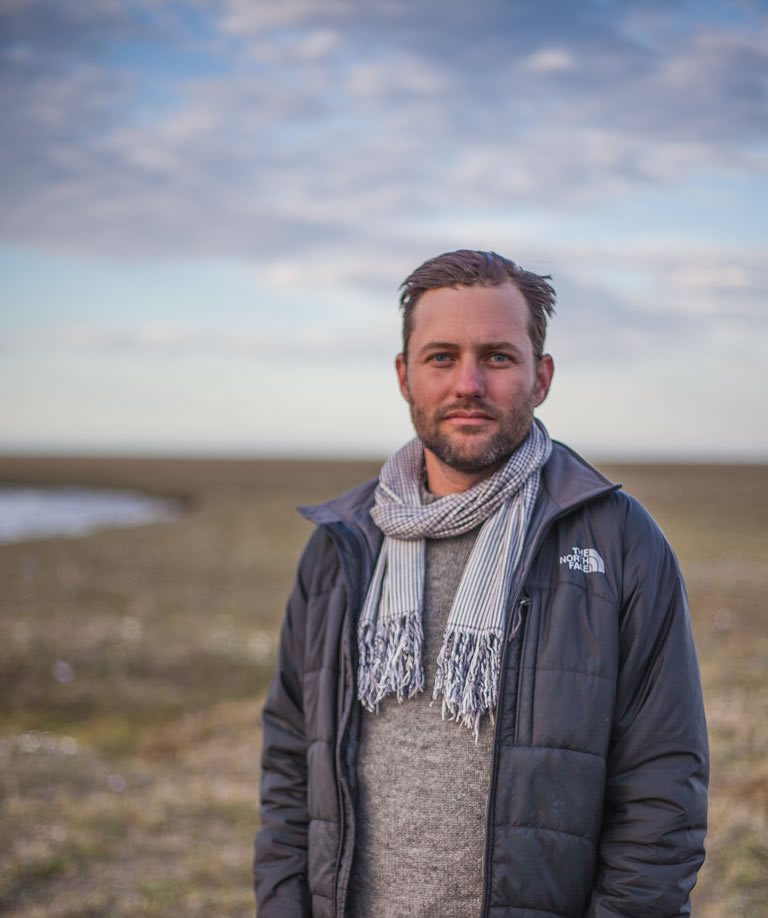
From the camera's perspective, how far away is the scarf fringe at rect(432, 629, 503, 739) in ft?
7.74

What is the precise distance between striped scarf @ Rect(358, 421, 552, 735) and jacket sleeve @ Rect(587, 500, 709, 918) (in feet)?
Result: 1.25

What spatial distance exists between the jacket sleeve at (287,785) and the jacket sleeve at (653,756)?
1024 mm

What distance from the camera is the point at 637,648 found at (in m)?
2.26

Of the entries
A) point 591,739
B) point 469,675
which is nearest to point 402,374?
point 469,675

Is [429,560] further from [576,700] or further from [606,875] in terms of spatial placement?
[606,875]

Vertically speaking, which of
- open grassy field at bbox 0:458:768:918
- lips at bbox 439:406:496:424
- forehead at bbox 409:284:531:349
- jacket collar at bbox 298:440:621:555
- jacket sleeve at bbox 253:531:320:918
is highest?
forehead at bbox 409:284:531:349

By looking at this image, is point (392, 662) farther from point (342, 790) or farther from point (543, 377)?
point (543, 377)

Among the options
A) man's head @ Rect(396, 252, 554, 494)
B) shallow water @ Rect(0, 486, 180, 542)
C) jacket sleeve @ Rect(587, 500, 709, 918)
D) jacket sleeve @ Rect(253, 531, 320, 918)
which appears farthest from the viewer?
shallow water @ Rect(0, 486, 180, 542)

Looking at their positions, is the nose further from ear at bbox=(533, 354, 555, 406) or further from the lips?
ear at bbox=(533, 354, 555, 406)

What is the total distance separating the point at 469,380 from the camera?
2.53 metres

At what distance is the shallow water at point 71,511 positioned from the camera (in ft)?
114

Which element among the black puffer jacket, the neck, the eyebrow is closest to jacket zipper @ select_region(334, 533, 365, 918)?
the black puffer jacket

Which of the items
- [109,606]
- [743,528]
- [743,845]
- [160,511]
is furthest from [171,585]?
[160,511]

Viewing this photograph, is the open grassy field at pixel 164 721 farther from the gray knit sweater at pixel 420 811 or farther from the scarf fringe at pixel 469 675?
the scarf fringe at pixel 469 675
